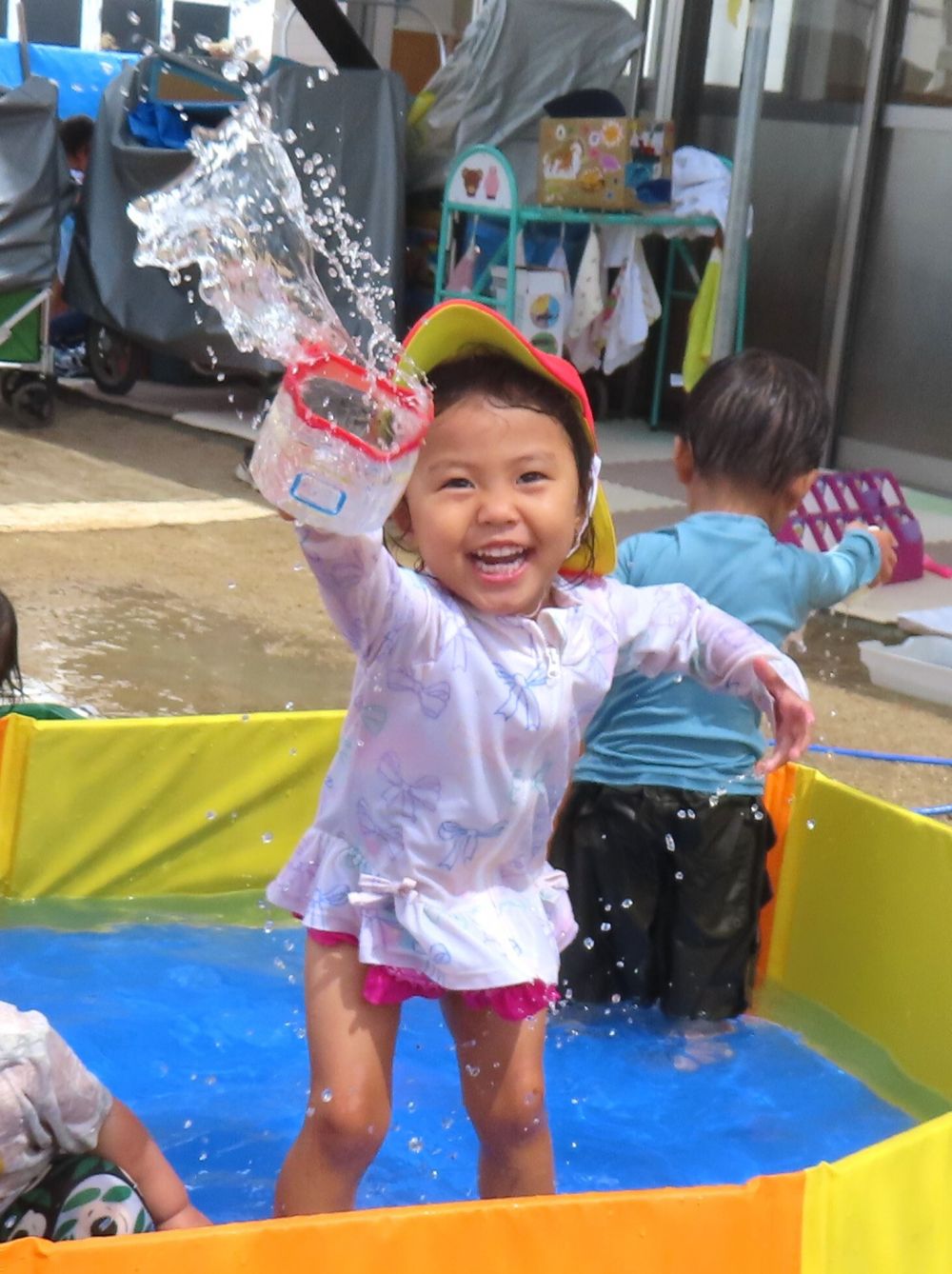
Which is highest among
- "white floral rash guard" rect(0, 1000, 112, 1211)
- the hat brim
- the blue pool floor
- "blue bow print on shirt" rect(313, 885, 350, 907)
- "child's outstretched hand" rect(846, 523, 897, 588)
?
the hat brim

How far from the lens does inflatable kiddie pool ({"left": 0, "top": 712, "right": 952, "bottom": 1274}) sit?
5.37ft

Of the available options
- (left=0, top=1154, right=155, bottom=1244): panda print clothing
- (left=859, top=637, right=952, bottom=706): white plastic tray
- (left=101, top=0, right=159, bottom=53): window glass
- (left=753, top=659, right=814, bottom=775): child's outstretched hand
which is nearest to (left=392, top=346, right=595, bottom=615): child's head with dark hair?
(left=753, top=659, right=814, bottom=775): child's outstretched hand

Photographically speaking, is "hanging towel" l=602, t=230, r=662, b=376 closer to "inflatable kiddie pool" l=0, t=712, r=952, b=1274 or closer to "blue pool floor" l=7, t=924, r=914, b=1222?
"inflatable kiddie pool" l=0, t=712, r=952, b=1274

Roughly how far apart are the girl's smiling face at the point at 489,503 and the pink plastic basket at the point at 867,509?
3.17 m

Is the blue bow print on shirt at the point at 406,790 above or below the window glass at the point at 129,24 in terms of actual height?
below

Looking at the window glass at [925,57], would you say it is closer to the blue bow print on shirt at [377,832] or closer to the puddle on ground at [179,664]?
the puddle on ground at [179,664]

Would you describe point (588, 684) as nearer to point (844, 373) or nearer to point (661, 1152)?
point (661, 1152)

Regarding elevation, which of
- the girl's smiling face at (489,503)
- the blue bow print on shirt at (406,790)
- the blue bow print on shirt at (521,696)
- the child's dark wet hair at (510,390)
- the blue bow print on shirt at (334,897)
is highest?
the child's dark wet hair at (510,390)

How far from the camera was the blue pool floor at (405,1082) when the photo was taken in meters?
2.32

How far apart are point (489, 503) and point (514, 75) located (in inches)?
223

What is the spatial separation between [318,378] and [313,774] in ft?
5.43

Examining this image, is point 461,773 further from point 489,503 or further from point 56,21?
point 56,21

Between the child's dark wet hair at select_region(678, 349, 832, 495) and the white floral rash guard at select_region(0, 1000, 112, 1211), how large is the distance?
1330mm

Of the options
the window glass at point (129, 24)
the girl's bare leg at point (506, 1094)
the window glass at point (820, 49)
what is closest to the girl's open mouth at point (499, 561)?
the girl's bare leg at point (506, 1094)
